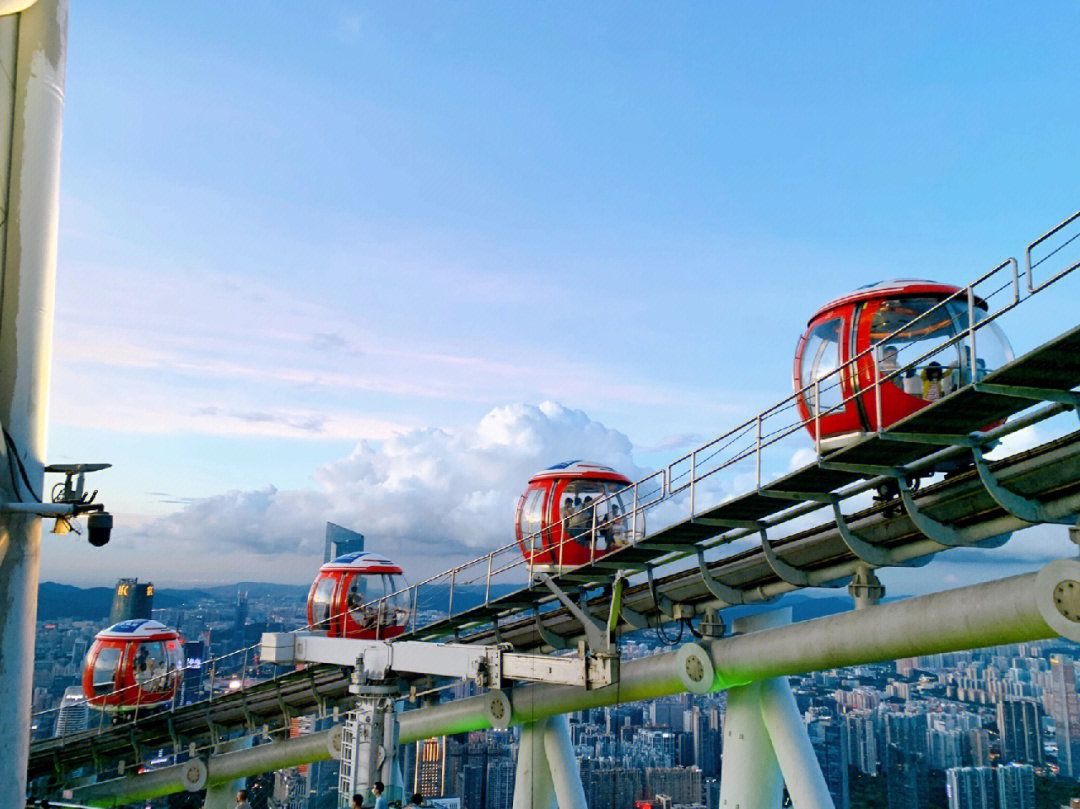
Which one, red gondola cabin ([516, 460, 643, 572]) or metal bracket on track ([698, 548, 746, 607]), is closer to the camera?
metal bracket on track ([698, 548, 746, 607])

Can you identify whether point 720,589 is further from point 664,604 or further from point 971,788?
point 971,788

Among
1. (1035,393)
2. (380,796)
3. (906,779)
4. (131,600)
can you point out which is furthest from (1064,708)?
(131,600)

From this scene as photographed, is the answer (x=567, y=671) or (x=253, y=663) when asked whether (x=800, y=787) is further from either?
(x=253, y=663)

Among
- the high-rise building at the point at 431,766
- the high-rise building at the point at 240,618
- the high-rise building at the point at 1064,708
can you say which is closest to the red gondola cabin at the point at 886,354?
the high-rise building at the point at 1064,708

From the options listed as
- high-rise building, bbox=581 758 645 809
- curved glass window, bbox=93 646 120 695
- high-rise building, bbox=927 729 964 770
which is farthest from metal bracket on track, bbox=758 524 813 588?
high-rise building, bbox=927 729 964 770

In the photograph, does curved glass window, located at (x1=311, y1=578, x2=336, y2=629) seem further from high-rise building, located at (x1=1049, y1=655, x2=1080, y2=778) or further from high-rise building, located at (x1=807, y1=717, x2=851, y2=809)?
high-rise building, located at (x1=1049, y1=655, x2=1080, y2=778)

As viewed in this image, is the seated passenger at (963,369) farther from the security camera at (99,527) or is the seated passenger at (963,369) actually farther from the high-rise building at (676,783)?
the high-rise building at (676,783)
